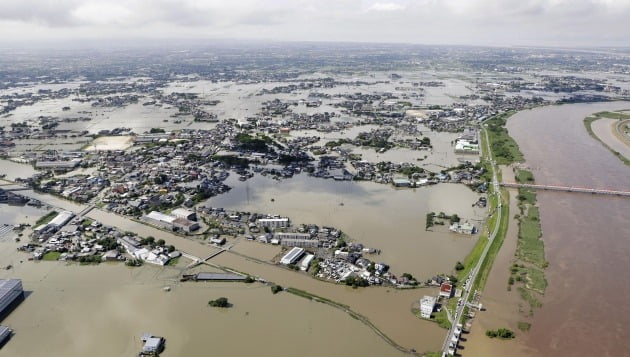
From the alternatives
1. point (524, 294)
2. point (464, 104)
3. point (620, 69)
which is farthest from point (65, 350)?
point (620, 69)

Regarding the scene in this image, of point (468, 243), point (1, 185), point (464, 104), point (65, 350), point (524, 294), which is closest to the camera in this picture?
point (65, 350)

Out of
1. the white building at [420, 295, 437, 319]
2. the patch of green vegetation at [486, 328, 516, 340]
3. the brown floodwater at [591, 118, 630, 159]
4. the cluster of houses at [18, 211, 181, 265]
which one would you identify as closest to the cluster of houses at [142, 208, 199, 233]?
the cluster of houses at [18, 211, 181, 265]

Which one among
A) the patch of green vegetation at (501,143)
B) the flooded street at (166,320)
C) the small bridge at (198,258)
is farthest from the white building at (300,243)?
the patch of green vegetation at (501,143)

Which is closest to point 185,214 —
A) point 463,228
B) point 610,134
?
point 463,228

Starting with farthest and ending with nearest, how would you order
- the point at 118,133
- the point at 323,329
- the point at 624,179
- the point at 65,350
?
the point at 118,133
the point at 624,179
the point at 323,329
the point at 65,350

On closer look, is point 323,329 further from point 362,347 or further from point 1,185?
point 1,185

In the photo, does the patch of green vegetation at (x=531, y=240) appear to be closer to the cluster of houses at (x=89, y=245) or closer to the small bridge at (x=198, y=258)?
the small bridge at (x=198, y=258)

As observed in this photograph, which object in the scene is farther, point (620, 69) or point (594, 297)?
point (620, 69)
